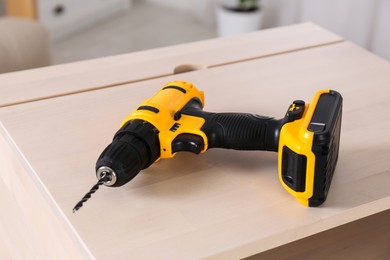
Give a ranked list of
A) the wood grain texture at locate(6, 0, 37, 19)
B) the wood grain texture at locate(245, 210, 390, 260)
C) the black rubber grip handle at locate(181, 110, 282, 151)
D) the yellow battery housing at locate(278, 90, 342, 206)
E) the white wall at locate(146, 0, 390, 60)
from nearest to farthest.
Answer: the yellow battery housing at locate(278, 90, 342, 206) < the black rubber grip handle at locate(181, 110, 282, 151) < the wood grain texture at locate(245, 210, 390, 260) < the white wall at locate(146, 0, 390, 60) < the wood grain texture at locate(6, 0, 37, 19)

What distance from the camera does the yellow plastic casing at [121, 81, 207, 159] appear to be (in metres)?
0.90

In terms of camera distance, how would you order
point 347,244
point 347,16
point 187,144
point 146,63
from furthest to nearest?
point 347,16 → point 146,63 → point 347,244 → point 187,144

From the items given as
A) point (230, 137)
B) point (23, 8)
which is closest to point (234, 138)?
point (230, 137)

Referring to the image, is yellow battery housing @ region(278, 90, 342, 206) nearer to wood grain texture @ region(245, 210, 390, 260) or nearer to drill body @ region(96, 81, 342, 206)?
drill body @ region(96, 81, 342, 206)

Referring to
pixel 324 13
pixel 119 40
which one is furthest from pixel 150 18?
pixel 324 13

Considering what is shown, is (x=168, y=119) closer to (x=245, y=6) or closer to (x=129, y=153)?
(x=129, y=153)

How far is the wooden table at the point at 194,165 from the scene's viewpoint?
2.56ft

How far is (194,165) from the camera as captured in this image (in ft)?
3.00

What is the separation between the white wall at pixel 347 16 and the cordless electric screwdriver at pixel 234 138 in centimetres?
148

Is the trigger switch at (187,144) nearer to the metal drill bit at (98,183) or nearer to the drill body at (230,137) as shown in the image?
the drill body at (230,137)

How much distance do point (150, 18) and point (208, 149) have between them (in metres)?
2.22

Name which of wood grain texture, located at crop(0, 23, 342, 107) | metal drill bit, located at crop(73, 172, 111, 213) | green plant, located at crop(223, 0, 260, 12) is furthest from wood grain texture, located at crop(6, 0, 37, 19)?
metal drill bit, located at crop(73, 172, 111, 213)

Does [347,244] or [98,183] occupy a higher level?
[98,183]

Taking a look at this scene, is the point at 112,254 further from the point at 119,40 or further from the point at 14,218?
→ the point at 119,40
